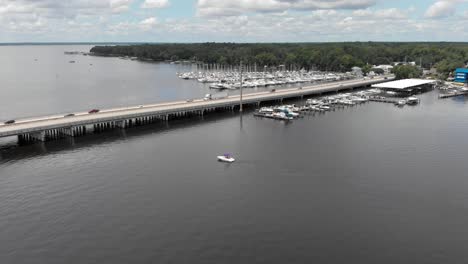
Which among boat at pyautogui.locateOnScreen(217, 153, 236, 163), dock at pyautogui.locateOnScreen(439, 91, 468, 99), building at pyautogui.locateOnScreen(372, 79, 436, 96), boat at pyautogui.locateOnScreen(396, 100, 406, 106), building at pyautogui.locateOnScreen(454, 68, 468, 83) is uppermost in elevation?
building at pyautogui.locateOnScreen(454, 68, 468, 83)

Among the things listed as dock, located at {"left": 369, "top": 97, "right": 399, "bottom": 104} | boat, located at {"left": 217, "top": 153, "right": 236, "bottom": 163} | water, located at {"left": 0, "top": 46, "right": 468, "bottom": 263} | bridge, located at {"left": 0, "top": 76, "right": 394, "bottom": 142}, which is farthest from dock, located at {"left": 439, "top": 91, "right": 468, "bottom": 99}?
boat, located at {"left": 217, "top": 153, "right": 236, "bottom": 163}

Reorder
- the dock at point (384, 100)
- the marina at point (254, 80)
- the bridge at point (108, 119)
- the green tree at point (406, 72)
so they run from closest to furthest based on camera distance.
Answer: the bridge at point (108, 119)
the dock at point (384, 100)
the marina at point (254, 80)
the green tree at point (406, 72)

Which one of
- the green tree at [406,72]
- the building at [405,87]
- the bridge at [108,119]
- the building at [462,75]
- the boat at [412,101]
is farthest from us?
the green tree at [406,72]

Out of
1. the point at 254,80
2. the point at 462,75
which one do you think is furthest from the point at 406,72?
the point at 254,80

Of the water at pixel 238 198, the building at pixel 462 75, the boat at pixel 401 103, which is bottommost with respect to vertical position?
the water at pixel 238 198

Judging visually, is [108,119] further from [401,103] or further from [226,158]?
[401,103]

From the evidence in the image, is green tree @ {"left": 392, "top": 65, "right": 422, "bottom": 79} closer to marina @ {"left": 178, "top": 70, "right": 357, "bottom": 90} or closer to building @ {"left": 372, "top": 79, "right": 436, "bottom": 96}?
marina @ {"left": 178, "top": 70, "right": 357, "bottom": 90}

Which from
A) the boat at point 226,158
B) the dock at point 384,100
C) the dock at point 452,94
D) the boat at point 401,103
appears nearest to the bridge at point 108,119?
the boat at point 226,158

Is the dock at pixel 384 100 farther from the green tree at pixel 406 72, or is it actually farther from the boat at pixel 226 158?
the boat at pixel 226 158

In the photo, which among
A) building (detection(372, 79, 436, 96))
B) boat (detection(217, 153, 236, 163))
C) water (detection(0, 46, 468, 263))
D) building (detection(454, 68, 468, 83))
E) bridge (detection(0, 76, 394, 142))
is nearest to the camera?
water (detection(0, 46, 468, 263))

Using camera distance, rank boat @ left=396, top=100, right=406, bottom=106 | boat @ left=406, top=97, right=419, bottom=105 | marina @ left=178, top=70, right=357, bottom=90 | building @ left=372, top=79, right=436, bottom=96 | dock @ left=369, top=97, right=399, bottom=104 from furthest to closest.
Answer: marina @ left=178, top=70, right=357, bottom=90 < building @ left=372, top=79, right=436, bottom=96 < dock @ left=369, top=97, right=399, bottom=104 < boat @ left=406, top=97, right=419, bottom=105 < boat @ left=396, top=100, right=406, bottom=106

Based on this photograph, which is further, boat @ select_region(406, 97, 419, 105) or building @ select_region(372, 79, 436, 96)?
building @ select_region(372, 79, 436, 96)
